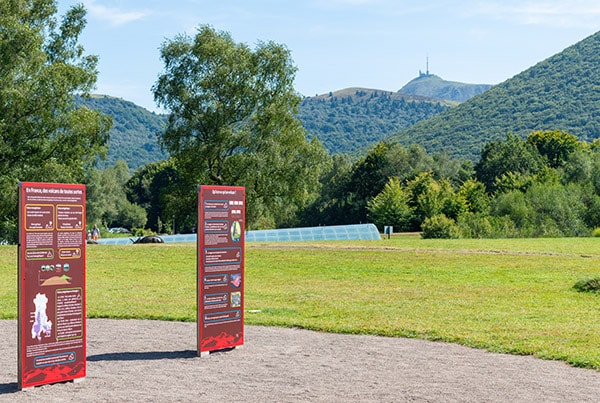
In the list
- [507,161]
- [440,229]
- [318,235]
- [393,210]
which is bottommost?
[318,235]

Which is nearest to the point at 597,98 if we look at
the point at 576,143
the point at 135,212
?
the point at 576,143

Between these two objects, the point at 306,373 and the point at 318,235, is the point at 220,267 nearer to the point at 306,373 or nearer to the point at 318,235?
the point at 306,373

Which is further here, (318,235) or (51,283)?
(318,235)

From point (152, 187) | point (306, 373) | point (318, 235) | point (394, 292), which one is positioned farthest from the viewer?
point (152, 187)

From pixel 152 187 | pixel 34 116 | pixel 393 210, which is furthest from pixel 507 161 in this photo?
pixel 34 116

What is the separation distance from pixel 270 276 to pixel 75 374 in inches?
514

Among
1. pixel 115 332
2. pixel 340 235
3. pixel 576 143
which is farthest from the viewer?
pixel 576 143

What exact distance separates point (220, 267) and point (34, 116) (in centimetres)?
2500

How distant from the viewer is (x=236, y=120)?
45.4 metres

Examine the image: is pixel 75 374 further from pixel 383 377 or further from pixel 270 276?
pixel 270 276

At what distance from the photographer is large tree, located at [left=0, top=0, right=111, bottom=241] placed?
103ft

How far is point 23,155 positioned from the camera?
106 ft

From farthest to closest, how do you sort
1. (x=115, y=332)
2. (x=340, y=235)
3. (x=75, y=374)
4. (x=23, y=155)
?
(x=340, y=235) < (x=23, y=155) < (x=115, y=332) < (x=75, y=374)

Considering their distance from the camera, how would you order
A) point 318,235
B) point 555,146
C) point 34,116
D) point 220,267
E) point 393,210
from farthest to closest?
point 555,146 < point 393,210 < point 318,235 < point 34,116 < point 220,267
